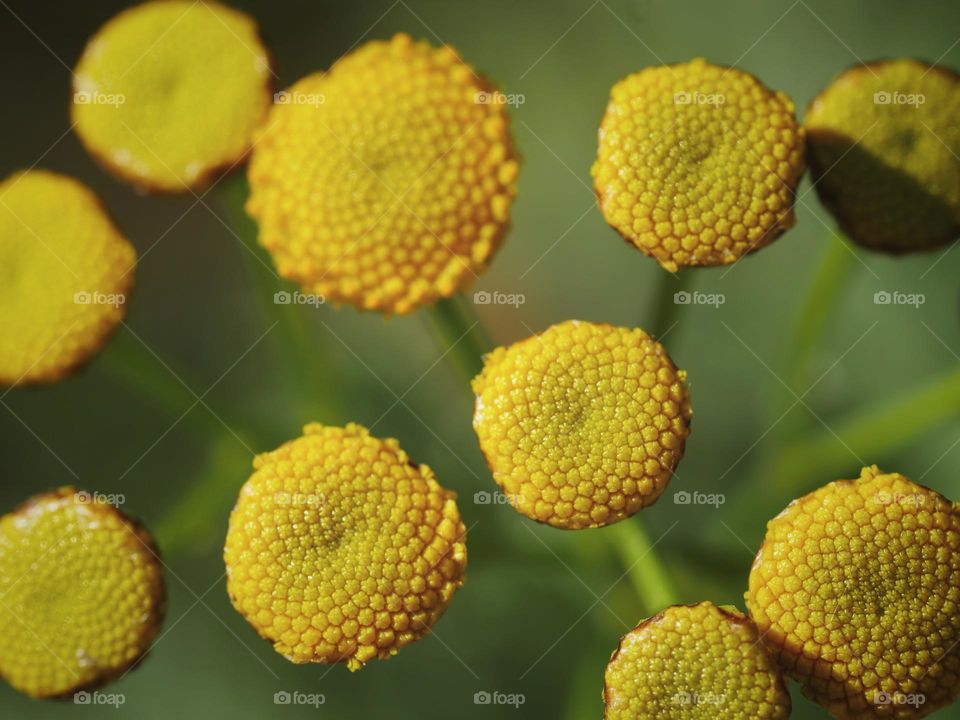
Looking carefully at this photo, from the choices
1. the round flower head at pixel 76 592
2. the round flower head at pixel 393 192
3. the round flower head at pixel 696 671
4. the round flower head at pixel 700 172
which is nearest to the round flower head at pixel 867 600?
the round flower head at pixel 696 671

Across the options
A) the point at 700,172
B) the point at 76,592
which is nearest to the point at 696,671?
the point at 700,172

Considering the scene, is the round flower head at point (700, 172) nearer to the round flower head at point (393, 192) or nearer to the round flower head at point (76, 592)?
the round flower head at point (393, 192)

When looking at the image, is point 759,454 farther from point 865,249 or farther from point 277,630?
point 277,630

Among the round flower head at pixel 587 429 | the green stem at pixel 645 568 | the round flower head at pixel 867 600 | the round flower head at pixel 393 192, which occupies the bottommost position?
the green stem at pixel 645 568

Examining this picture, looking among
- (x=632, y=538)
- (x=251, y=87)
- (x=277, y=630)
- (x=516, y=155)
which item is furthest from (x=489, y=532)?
(x=251, y=87)

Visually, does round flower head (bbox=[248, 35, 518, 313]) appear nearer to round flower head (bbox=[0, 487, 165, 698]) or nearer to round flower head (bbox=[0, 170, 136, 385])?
round flower head (bbox=[0, 170, 136, 385])

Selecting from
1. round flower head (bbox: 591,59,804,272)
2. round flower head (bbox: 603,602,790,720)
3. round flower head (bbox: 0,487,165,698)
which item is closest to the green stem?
round flower head (bbox: 603,602,790,720)
